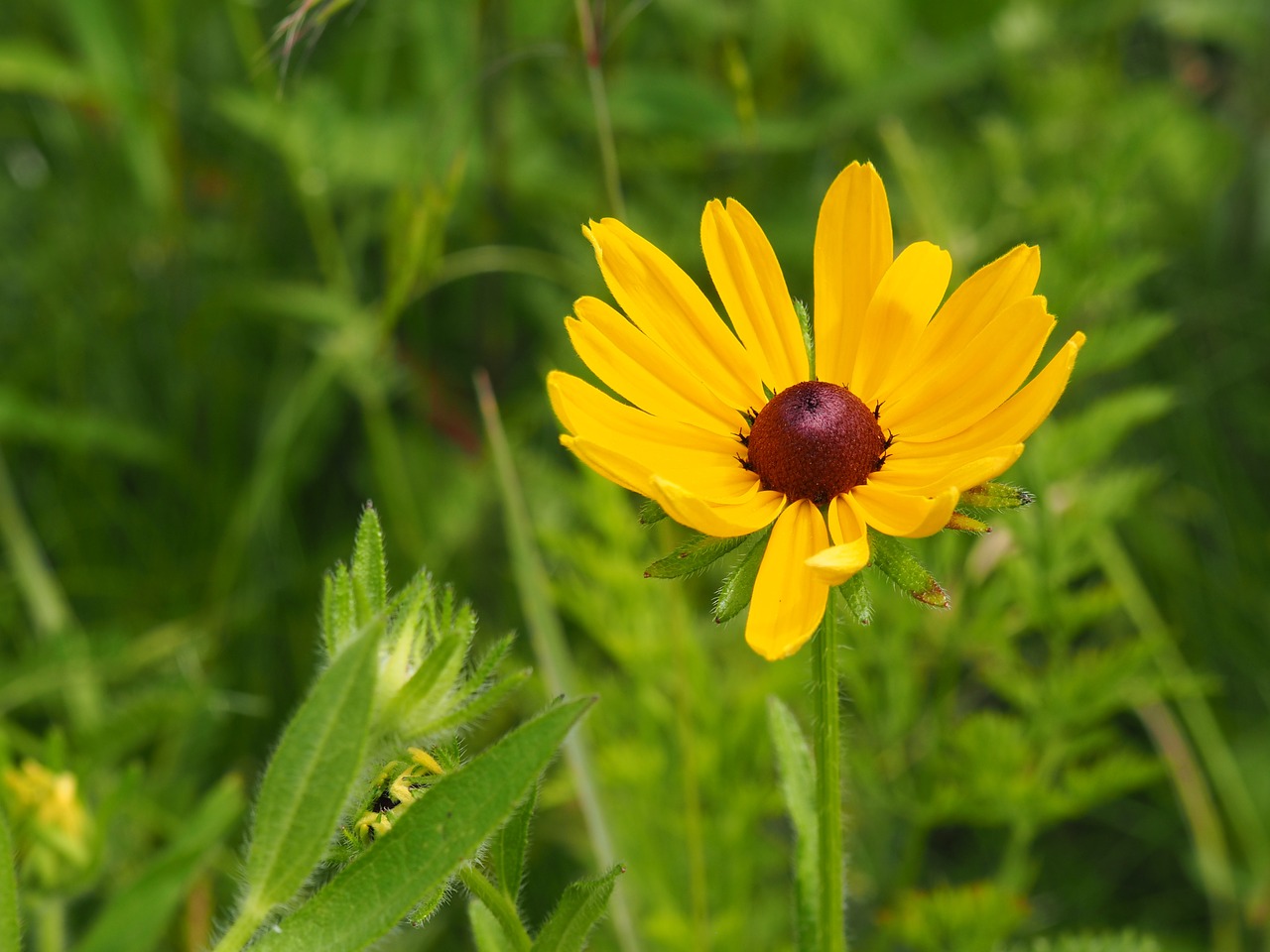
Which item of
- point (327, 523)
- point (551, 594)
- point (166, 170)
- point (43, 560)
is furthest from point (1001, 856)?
point (166, 170)

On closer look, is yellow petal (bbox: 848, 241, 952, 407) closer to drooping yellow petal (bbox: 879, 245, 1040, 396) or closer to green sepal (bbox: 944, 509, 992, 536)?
drooping yellow petal (bbox: 879, 245, 1040, 396)

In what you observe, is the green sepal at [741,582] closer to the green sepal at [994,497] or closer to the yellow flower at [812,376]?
the yellow flower at [812,376]

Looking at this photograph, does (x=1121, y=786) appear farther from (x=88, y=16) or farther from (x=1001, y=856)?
(x=88, y=16)

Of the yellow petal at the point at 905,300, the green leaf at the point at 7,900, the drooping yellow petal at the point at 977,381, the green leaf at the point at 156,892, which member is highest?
the yellow petal at the point at 905,300

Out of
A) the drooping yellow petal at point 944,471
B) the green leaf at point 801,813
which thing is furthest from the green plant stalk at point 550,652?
the drooping yellow petal at point 944,471

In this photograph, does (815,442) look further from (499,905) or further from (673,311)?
(499,905)

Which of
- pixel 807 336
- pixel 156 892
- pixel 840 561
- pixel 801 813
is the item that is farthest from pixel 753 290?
pixel 156 892

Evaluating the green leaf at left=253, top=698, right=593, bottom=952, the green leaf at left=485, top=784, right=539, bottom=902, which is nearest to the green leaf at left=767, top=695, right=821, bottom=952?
the green leaf at left=485, top=784, right=539, bottom=902
